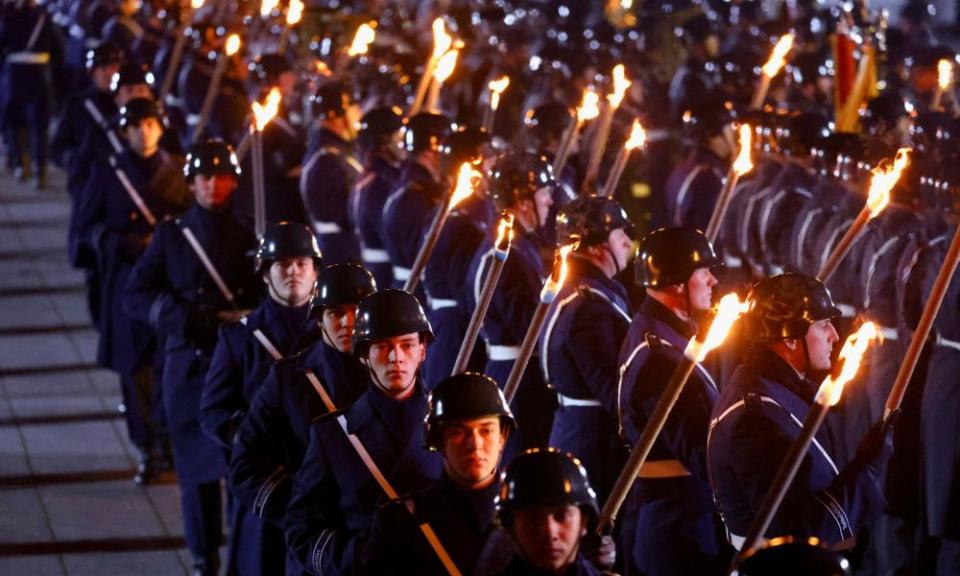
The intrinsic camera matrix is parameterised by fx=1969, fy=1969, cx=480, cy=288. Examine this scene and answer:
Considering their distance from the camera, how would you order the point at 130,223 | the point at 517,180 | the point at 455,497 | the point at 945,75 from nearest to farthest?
the point at 455,497 → the point at 517,180 → the point at 130,223 → the point at 945,75

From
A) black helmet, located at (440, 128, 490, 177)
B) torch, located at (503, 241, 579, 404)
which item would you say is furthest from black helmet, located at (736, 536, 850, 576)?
black helmet, located at (440, 128, 490, 177)

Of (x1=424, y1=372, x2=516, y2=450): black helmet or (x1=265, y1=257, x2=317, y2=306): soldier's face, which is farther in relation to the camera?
(x1=265, y1=257, x2=317, y2=306): soldier's face

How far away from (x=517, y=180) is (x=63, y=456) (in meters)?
3.79

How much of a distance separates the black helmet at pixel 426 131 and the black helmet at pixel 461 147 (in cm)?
27

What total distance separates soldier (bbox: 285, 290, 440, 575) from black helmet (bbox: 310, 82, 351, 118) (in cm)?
650

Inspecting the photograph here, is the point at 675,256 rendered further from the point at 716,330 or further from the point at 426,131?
the point at 426,131

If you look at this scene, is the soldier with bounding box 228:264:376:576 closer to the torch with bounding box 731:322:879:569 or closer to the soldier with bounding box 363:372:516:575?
the soldier with bounding box 363:372:516:575

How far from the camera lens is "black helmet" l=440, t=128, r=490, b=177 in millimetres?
11039

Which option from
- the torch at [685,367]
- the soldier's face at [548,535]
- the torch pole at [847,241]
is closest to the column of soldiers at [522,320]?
the soldier's face at [548,535]

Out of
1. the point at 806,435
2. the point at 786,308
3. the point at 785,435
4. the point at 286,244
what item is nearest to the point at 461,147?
the point at 286,244

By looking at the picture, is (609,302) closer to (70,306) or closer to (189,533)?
(189,533)

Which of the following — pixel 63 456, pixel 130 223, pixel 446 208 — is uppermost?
pixel 446 208

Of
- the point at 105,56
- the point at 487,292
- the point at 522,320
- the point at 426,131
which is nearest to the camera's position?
the point at 487,292

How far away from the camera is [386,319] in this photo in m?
6.65
